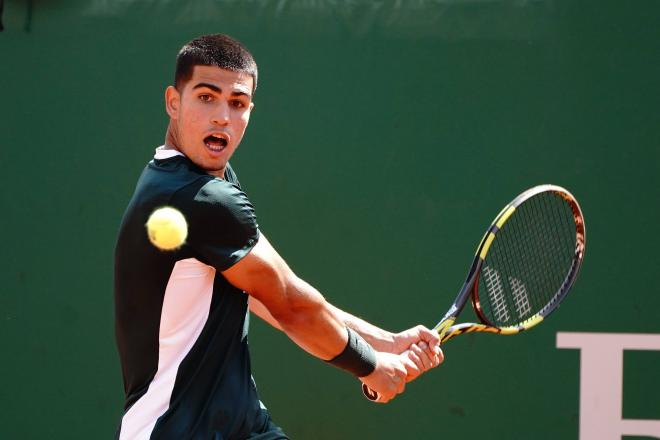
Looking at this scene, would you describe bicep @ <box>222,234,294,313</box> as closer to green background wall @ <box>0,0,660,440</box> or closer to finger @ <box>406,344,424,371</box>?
finger @ <box>406,344,424,371</box>

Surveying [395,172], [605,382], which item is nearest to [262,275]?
[395,172]

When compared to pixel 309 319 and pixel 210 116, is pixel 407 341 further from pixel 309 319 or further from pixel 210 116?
pixel 210 116

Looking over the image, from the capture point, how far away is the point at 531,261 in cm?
396

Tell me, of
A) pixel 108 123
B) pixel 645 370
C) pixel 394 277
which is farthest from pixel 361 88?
pixel 645 370

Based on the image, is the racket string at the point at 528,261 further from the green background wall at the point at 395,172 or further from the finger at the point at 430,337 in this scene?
the finger at the point at 430,337

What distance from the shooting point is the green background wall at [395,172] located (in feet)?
14.0

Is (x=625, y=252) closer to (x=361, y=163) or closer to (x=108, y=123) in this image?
(x=361, y=163)

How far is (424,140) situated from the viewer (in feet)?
14.1

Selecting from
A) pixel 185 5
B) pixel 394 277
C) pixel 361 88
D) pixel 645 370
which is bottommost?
pixel 645 370

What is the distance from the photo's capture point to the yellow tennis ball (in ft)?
7.48

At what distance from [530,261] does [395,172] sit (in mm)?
729

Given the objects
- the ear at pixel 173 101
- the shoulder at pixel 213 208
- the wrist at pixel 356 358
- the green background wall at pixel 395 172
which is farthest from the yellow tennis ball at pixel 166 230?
the green background wall at pixel 395 172

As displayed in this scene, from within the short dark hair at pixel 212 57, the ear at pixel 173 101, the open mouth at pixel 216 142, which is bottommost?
the open mouth at pixel 216 142

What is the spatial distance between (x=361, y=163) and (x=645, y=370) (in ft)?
4.98
